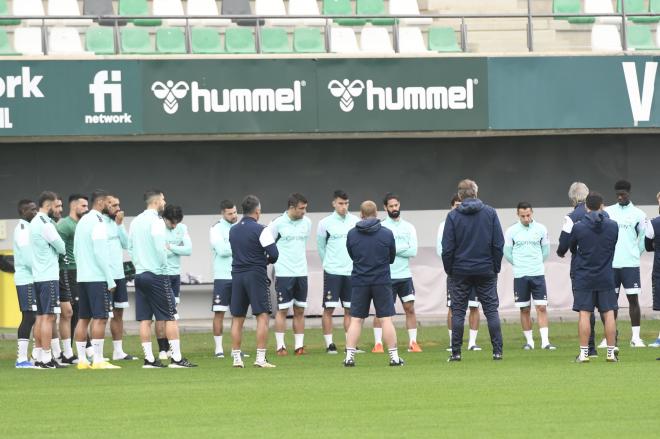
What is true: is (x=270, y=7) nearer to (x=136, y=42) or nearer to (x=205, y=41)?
(x=205, y=41)

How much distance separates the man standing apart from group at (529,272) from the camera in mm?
19734

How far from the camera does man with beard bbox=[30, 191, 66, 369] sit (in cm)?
1772

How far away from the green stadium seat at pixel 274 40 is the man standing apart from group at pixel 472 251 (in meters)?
10.3

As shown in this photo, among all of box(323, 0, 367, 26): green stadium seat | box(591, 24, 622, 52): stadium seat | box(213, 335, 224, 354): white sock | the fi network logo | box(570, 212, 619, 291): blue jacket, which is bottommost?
box(213, 335, 224, 354): white sock

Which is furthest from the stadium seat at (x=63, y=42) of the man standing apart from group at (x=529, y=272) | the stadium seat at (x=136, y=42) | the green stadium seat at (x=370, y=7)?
the man standing apart from group at (x=529, y=272)

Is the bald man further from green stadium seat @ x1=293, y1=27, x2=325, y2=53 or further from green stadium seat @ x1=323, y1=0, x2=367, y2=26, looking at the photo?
green stadium seat @ x1=323, y1=0, x2=367, y2=26

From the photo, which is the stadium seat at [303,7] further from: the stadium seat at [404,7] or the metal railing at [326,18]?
the stadium seat at [404,7]

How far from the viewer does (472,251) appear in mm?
17047

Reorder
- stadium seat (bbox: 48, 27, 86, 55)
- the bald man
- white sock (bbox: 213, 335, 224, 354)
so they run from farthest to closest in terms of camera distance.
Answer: stadium seat (bbox: 48, 27, 86, 55), white sock (bbox: 213, 335, 224, 354), the bald man

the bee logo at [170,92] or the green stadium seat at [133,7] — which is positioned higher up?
the green stadium seat at [133,7]

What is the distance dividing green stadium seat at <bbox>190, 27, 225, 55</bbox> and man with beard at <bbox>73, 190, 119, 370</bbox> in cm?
942

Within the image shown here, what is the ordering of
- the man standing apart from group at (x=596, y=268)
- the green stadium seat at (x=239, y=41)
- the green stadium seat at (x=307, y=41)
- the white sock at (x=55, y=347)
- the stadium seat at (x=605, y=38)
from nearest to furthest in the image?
the man standing apart from group at (x=596, y=268), the white sock at (x=55, y=347), the green stadium seat at (x=239, y=41), the green stadium seat at (x=307, y=41), the stadium seat at (x=605, y=38)

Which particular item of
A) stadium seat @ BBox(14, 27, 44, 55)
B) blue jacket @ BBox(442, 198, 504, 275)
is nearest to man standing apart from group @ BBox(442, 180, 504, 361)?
blue jacket @ BBox(442, 198, 504, 275)

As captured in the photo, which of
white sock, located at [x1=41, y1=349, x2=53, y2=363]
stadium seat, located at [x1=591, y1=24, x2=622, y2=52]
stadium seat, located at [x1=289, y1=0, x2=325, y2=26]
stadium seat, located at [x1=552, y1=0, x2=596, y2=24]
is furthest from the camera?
stadium seat, located at [x1=552, y1=0, x2=596, y2=24]
